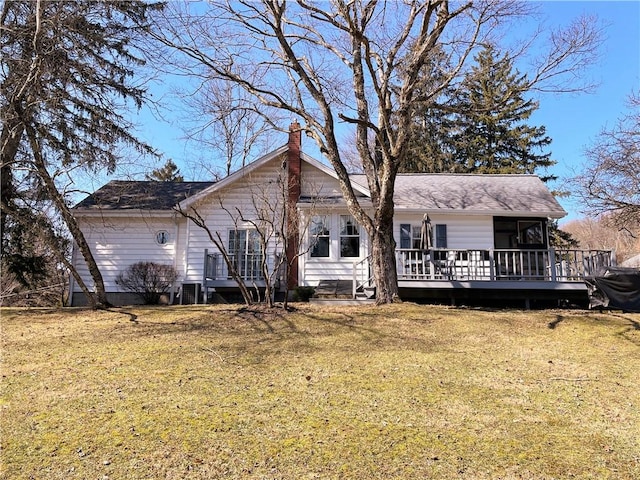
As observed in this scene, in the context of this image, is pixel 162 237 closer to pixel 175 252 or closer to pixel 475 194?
pixel 175 252

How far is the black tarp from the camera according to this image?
36.3ft

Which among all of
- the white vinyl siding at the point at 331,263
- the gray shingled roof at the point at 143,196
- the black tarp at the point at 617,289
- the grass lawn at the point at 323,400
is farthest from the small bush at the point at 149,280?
the black tarp at the point at 617,289

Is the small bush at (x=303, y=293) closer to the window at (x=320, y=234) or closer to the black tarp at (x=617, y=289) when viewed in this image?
the window at (x=320, y=234)

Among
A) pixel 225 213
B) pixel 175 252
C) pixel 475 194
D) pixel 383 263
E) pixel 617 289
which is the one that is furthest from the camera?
pixel 475 194

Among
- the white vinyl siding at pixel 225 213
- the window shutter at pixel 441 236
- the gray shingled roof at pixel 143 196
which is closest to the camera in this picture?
the white vinyl siding at pixel 225 213

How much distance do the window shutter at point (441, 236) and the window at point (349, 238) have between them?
288 centimetres

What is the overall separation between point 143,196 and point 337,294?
760 centimetres

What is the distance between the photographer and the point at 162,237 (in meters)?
16.1

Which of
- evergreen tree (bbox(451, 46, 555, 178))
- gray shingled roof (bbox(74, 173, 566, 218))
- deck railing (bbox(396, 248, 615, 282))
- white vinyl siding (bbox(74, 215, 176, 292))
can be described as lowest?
deck railing (bbox(396, 248, 615, 282))

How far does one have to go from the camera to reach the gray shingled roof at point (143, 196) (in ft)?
52.4

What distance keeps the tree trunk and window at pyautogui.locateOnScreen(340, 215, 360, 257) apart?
13.5 feet

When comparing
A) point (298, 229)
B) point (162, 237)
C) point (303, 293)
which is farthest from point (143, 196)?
point (303, 293)

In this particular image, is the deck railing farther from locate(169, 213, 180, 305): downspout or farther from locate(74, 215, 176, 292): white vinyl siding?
locate(74, 215, 176, 292): white vinyl siding

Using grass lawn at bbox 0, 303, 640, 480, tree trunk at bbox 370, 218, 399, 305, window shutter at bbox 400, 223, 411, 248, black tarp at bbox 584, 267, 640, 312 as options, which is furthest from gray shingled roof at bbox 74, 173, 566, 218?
grass lawn at bbox 0, 303, 640, 480
